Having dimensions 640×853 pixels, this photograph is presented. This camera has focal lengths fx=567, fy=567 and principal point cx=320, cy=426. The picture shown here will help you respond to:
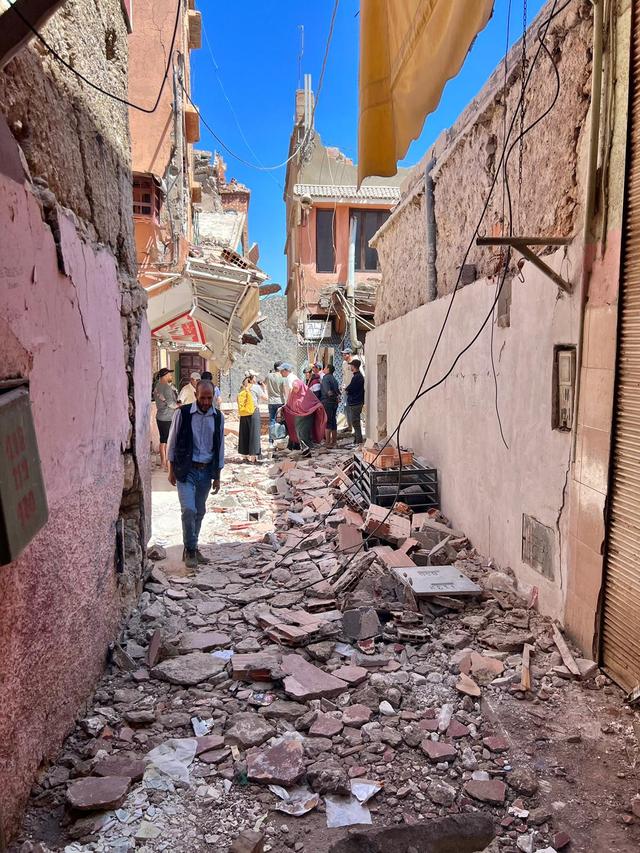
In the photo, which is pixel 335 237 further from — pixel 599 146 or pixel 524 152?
pixel 599 146

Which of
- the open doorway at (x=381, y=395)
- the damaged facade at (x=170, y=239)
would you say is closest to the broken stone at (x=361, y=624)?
the open doorway at (x=381, y=395)

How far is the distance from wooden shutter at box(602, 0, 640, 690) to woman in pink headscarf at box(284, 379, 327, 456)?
939cm

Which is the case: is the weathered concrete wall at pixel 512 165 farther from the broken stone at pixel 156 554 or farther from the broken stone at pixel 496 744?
the broken stone at pixel 156 554

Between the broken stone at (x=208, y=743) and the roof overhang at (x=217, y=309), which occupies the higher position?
the roof overhang at (x=217, y=309)

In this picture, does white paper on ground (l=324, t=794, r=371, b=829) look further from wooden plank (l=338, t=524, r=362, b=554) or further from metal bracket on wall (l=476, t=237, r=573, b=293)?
wooden plank (l=338, t=524, r=362, b=554)

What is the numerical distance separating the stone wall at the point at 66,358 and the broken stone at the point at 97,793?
0.70 feet

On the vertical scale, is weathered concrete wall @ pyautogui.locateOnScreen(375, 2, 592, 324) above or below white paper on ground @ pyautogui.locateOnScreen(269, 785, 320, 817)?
above

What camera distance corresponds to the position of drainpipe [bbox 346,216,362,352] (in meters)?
16.3

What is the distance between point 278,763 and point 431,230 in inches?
248

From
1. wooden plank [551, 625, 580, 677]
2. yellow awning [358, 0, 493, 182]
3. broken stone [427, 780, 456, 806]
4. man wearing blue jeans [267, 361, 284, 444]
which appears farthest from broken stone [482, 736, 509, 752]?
man wearing blue jeans [267, 361, 284, 444]

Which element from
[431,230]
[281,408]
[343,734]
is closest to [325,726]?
[343,734]

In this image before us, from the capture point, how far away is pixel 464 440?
19.9 ft

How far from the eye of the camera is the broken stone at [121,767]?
2807 mm

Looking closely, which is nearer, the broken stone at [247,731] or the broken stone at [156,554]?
the broken stone at [247,731]
